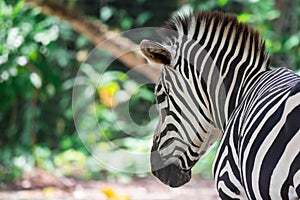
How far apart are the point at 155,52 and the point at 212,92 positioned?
0.89 feet

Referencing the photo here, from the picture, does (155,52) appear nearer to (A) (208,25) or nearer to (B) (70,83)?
(A) (208,25)

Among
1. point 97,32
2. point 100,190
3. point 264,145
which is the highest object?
point 264,145

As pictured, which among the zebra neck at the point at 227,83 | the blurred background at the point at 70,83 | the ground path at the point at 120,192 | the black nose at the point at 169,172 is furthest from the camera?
A: the blurred background at the point at 70,83

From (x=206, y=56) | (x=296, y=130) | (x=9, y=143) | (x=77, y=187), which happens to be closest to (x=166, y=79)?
(x=206, y=56)

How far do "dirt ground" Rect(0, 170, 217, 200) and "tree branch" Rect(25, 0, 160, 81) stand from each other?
939 mm

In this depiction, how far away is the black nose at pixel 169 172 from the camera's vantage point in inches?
111

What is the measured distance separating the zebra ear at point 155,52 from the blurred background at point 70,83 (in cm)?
267

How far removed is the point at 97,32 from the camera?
6.09m

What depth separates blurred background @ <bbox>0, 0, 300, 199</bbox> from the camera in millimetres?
5781

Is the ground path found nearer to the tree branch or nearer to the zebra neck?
the tree branch

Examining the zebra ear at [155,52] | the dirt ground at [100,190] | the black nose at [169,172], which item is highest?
the zebra ear at [155,52]

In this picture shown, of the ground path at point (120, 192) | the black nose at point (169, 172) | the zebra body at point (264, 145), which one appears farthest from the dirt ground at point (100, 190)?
the zebra body at point (264, 145)

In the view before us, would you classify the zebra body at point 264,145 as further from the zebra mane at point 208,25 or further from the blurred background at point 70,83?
the blurred background at point 70,83

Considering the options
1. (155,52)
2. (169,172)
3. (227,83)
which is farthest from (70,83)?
(227,83)
